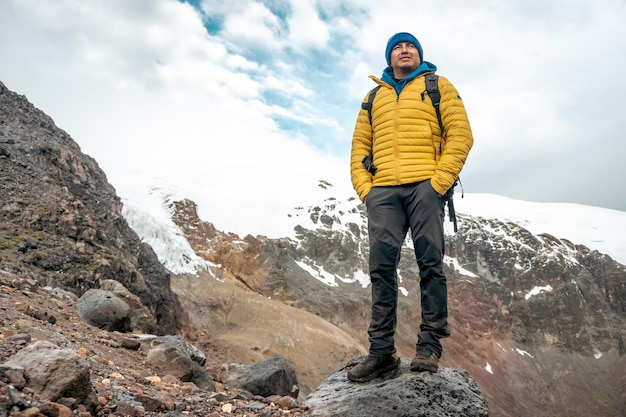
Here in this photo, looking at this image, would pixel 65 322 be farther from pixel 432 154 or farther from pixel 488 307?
pixel 488 307

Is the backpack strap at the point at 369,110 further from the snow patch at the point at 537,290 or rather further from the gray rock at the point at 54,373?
the snow patch at the point at 537,290

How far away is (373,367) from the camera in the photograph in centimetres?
488

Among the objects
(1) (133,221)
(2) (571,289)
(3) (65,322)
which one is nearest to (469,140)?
(3) (65,322)

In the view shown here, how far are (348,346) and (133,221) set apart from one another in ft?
93.5

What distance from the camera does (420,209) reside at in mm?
4773

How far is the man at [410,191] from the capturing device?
15.4 feet

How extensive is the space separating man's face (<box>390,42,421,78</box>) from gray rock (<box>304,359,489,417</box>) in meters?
3.57

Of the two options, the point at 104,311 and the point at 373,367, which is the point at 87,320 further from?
the point at 373,367

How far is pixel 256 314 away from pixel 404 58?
1720 inches

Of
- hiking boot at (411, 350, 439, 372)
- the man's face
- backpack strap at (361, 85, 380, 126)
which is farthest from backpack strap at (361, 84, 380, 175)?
hiking boot at (411, 350, 439, 372)

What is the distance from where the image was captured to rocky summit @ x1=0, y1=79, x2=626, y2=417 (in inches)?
178

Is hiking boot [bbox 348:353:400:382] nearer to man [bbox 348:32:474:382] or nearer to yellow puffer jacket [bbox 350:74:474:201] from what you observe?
man [bbox 348:32:474:382]

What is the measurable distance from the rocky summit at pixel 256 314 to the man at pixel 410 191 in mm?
471

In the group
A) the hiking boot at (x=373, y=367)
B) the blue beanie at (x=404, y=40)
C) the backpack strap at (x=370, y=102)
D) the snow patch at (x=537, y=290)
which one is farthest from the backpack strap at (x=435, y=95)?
the snow patch at (x=537, y=290)
